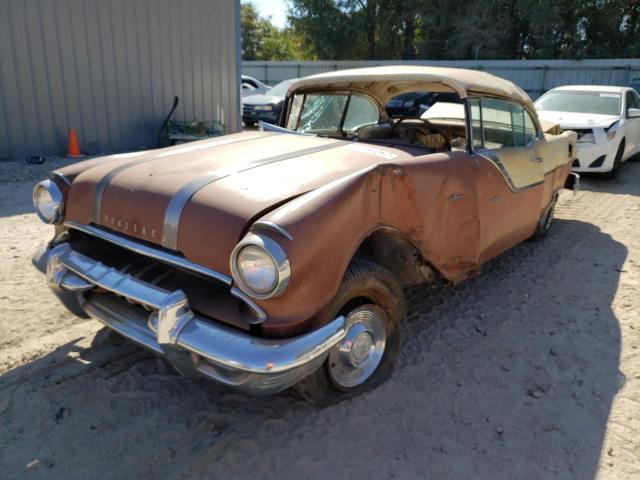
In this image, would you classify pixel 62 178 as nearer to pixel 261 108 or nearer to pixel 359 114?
pixel 359 114

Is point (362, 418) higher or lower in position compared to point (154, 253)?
Answer: lower

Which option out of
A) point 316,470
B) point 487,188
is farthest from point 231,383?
point 487,188

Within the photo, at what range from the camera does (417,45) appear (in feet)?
89.8

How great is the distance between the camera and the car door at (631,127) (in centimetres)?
851

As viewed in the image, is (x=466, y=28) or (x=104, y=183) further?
(x=466, y=28)

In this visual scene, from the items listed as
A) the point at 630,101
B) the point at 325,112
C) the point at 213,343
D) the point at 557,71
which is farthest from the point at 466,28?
the point at 213,343

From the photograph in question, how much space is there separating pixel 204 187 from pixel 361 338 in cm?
109

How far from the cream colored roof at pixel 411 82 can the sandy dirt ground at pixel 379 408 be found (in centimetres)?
160

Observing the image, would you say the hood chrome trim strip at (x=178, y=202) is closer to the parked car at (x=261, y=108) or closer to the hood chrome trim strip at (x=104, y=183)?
the hood chrome trim strip at (x=104, y=183)

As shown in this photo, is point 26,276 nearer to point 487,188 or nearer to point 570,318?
point 487,188

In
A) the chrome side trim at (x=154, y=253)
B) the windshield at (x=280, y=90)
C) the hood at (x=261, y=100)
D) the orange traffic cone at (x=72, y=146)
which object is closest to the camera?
the chrome side trim at (x=154, y=253)

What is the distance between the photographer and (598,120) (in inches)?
318

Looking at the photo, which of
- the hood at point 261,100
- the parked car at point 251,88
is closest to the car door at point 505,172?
the hood at point 261,100

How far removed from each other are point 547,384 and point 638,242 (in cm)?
337
